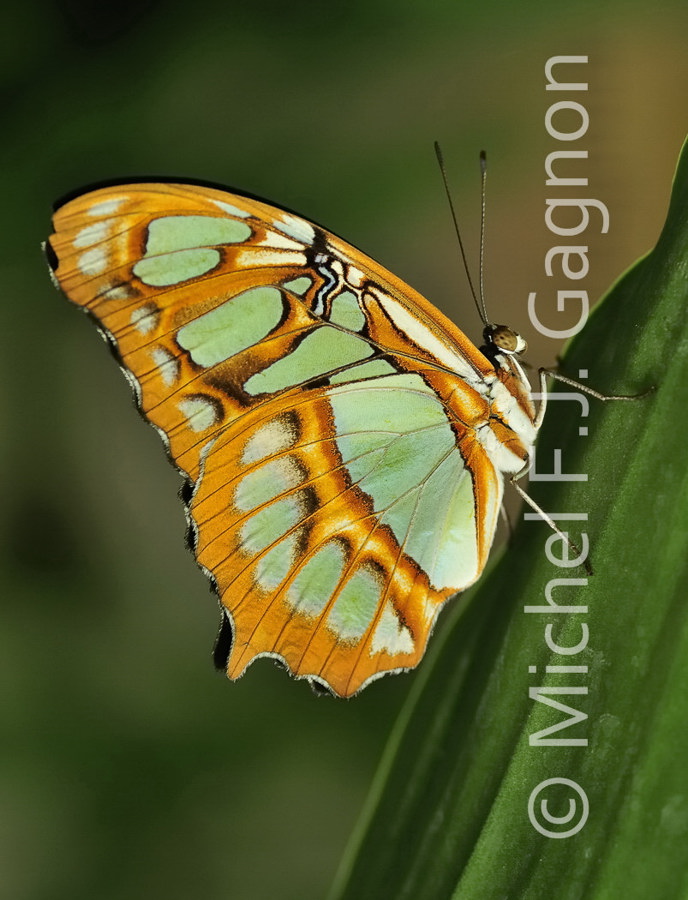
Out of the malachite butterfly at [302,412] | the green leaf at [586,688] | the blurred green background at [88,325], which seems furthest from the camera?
the blurred green background at [88,325]

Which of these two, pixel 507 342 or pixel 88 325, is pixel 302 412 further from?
pixel 88 325

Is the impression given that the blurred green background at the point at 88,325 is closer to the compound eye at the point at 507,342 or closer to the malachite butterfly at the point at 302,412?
the malachite butterfly at the point at 302,412

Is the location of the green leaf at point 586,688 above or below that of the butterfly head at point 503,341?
below

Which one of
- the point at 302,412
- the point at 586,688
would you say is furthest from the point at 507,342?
the point at 586,688

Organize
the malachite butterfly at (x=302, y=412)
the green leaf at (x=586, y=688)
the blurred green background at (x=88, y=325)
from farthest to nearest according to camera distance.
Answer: the blurred green background at (x=88, y=325)
the malachite butterfly at (x=302, y=412)
the green leaf at (x=586, y=688)

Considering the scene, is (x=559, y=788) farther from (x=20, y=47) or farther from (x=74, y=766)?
(x=20, y=47)

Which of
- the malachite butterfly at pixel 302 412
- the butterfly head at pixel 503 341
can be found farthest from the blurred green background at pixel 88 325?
the butterfly head at pixel 503 341
